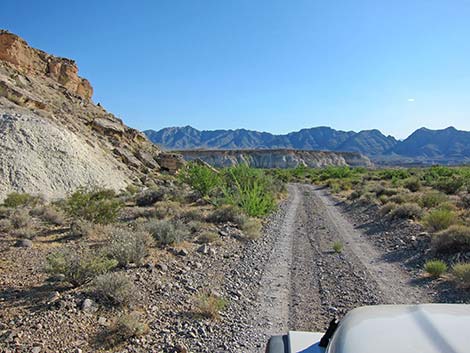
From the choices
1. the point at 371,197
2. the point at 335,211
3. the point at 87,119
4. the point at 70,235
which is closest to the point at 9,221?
the point at 70,235

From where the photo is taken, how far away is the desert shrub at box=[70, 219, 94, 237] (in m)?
10.4

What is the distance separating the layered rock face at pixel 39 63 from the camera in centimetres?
3688

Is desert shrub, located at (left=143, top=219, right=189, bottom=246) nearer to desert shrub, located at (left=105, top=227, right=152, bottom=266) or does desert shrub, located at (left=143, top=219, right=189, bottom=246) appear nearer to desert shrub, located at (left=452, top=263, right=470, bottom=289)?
desert shrub, located at (left=105, top=227, right=152, bottom=266)

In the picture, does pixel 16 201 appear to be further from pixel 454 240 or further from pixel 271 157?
pixel 271 157

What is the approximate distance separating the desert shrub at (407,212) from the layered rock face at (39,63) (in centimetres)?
3681

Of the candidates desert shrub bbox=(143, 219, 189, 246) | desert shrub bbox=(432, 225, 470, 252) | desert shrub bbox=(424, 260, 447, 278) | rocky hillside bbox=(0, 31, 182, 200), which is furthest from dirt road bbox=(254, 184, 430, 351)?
rocky hillside bbox=(0, 31, 182, 200)

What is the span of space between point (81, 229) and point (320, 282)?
21.5 feet

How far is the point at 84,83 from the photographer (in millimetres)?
48844

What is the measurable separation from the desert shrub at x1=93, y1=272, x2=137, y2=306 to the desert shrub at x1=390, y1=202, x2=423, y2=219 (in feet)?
39.9

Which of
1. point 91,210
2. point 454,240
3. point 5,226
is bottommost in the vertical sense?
point 454,240

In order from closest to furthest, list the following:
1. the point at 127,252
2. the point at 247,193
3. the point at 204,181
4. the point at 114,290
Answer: the point at 114,290, the point at 127,252, the point at 247,193, the point at 204,181

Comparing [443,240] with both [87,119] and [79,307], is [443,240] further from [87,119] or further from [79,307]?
[87,119]

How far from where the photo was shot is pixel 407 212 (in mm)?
→ 14961

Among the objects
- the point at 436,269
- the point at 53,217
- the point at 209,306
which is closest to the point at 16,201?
the point at 53,217
